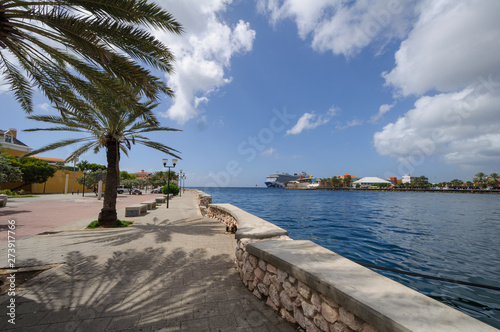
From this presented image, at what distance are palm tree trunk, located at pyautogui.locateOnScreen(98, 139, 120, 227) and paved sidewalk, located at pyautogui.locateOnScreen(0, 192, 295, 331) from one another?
2.34 m

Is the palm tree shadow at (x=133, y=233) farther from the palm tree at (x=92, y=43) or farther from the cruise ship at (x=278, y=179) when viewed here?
the cruise ship at (x=278, y=179)

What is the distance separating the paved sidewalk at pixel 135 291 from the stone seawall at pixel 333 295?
0.29 metres

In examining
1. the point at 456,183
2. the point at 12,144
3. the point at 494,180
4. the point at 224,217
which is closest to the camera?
the point at 224,217

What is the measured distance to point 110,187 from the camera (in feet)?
27.3

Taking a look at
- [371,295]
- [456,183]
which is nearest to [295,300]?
[371,295]

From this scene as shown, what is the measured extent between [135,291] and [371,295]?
3412 mm

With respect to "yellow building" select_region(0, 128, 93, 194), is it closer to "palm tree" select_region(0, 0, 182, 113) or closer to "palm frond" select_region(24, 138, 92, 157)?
"palm frond" select_region(24, 138, 92, 157)

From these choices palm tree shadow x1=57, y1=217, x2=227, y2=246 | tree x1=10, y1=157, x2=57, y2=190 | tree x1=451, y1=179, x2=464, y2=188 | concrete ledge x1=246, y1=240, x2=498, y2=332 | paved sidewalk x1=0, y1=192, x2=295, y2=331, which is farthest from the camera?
tree x1=451, y1=179, x2=464, y2=188

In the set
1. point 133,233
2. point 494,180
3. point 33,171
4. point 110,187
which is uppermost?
point 33,171

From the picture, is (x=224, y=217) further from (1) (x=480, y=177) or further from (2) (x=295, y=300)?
(1) (x=480, y=177)

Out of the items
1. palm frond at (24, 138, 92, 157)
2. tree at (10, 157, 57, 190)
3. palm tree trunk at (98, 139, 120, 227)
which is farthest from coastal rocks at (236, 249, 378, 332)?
tree at (10, 157, 57, 190)

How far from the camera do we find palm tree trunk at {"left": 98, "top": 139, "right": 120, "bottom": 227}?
823 cm

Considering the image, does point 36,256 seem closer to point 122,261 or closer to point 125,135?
point 122,261

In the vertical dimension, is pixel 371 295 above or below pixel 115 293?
above
